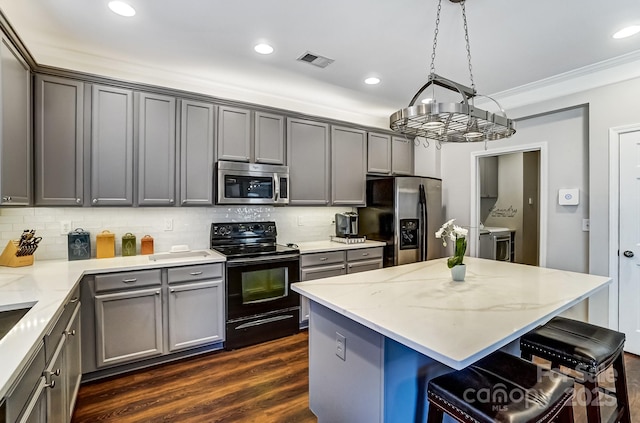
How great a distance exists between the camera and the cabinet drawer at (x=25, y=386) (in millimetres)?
1017

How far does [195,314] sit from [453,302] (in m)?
2.20

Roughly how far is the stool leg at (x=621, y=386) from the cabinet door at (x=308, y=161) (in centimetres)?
286

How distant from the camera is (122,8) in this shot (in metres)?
2.14

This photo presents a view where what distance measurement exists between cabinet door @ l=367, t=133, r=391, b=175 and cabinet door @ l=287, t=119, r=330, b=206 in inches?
28.3

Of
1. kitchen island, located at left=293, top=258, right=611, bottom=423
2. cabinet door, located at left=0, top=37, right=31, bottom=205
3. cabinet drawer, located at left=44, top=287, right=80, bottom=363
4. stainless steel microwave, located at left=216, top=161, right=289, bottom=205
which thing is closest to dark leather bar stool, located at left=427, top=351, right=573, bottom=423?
kitchen island, located at left=293, top=258, right=611, bottom=423

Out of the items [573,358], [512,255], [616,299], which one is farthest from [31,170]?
[512,255]

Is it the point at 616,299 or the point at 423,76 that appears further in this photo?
the point at 423,76

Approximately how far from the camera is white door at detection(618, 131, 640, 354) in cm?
290

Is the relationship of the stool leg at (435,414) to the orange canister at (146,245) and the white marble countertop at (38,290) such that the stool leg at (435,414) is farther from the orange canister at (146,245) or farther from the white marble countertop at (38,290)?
the orange canister at (146,245)

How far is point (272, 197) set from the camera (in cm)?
354

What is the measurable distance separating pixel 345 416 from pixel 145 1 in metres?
2.74

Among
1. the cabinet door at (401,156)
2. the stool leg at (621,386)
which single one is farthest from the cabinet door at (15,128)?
the cabinet door at (401,156)

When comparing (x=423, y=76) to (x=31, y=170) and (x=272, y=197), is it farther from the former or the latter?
(x=31, y=170)

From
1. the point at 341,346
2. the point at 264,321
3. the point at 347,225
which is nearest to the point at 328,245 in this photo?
the point at 347,225
